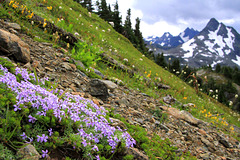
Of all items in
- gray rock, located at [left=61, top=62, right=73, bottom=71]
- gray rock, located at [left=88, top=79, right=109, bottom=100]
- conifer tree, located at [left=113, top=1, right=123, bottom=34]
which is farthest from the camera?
conifer tree, located at [left=113, top=1, right=123, bottom=34]

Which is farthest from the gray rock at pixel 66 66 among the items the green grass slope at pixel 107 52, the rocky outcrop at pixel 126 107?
the green grass slope at pixel 107 52

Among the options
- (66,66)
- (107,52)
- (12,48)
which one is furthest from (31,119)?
(107,52)

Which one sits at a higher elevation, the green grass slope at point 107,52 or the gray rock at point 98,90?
the green grass slope at point 107,52

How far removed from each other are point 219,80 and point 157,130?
126m

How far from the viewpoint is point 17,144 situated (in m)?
2.14

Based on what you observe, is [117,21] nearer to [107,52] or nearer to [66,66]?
[107,52]

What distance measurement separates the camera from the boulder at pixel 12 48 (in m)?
4.27

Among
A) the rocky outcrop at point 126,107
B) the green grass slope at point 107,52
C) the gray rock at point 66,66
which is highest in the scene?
the green grass slope at point 107,52

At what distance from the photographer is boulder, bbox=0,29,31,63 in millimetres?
4273

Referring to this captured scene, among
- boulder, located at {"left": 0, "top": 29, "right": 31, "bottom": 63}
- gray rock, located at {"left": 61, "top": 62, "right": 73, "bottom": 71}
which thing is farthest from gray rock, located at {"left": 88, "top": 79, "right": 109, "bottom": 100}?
boulder, located at {"left": 0, "top": 29, "right": 31, "bottom": 63}

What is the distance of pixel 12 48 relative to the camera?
4.40m

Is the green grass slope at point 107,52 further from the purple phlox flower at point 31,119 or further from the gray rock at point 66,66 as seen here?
the purple phlox flower at point 31,119

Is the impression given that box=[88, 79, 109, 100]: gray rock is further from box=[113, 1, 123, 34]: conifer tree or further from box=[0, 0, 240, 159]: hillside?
box=[113, 1, 123, 34]: conifer tree

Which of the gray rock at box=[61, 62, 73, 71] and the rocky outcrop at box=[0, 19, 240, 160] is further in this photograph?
the gray rock at box=[61, 62, 73, 71]
